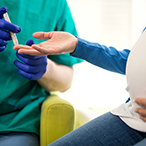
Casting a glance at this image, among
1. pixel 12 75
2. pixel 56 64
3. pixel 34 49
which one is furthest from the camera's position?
pixel 56 64

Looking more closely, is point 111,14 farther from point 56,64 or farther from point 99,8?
point 56,64

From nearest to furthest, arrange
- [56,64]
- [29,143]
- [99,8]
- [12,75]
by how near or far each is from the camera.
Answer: [29,143] < [12,75] < [56,64] < [99,8]

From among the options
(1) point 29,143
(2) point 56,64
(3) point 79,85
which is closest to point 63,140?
(1) point 29,143

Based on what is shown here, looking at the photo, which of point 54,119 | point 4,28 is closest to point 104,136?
point 54,119

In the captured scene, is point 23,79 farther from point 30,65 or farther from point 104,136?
point 104,136

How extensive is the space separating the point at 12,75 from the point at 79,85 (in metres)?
1.47

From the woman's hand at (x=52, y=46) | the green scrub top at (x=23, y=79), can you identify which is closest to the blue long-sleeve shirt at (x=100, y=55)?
the woman's hand at (x=52, y=46)

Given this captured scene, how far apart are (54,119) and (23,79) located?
0.24m

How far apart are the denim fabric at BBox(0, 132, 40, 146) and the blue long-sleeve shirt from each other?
15.1 inches

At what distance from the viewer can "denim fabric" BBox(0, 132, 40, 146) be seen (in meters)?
0.78

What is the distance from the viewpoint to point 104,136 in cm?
69

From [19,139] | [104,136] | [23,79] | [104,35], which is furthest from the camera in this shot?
[104,35]

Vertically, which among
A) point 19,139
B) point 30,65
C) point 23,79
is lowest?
point 19,139

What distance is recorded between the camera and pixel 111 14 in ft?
7.77
